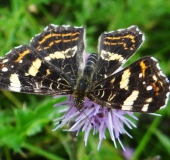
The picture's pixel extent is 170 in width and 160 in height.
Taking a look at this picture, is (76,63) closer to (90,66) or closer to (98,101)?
(90,66)

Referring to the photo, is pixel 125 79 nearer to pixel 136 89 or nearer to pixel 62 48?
pixel 136 89

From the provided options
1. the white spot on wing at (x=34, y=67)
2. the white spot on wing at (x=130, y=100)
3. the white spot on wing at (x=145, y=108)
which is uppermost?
the white spot on wing at (x=34, y=67)

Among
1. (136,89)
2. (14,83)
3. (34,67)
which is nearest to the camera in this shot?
(136,89)

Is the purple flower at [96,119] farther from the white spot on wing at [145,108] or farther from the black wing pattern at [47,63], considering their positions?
the white spot on wing at [145,108]

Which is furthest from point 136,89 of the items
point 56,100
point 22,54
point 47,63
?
point 56,100

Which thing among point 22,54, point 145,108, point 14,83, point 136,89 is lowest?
point 145,108

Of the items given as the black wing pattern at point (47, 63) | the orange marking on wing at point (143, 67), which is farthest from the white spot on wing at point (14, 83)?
the orange marking on wing at point (143, 67)
